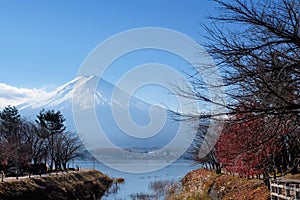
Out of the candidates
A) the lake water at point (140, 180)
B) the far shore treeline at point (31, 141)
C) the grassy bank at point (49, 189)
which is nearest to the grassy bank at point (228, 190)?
the lake water at point (140, 180)

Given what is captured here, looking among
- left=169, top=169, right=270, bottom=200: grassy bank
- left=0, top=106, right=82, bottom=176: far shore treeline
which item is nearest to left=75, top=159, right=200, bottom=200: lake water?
left=169, top=169, right=270, bottom=200: grassy bank

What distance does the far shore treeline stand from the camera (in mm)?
39188

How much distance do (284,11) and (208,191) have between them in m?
21.4

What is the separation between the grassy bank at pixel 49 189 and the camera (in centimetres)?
2509

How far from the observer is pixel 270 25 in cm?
573

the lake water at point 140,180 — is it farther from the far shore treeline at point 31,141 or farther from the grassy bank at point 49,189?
the far shore treeline at point 31,141

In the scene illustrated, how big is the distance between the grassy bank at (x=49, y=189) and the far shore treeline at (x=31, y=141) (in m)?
4.44

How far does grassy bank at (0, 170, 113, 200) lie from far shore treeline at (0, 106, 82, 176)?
A: 444 centimetres

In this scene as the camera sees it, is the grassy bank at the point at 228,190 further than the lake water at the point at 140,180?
No

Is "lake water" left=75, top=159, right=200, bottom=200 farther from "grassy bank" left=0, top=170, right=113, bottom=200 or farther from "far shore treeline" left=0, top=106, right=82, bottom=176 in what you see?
"far shore treeline" left=0, top=106, right=82, bottom=176

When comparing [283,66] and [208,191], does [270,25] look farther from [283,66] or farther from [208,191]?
[208,191]

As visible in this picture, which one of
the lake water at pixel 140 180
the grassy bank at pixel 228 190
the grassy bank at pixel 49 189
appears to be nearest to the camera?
the grassy bank at pixel 228 190

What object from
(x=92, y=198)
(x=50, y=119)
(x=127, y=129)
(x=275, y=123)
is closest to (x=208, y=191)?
(x=127, y=129)

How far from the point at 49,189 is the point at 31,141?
49.2 ft
